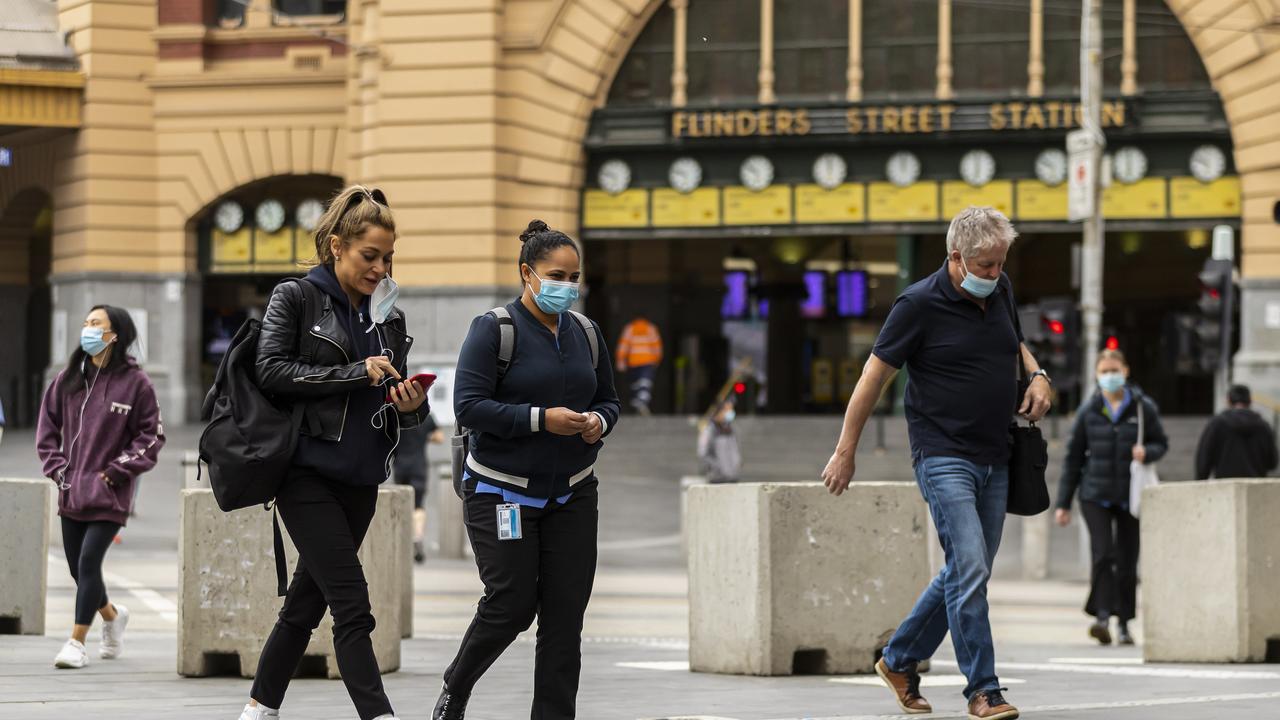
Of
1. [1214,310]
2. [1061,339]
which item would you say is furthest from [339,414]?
[1214,310]

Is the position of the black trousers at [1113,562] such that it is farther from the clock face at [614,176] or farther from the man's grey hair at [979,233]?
the clock face at [614,176]

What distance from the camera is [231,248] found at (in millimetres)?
34031

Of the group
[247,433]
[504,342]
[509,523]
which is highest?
[504,342]

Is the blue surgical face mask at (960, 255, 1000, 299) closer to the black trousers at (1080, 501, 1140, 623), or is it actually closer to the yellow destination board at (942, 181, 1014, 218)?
the black trousers at (1080, 501, 1140, 623)

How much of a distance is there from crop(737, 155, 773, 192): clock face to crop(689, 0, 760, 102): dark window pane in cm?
96

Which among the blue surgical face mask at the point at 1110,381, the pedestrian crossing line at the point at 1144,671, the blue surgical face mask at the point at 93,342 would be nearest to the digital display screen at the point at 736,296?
the blue surgical face mask at the point at 1110,381

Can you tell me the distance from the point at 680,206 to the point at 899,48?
4.19 metres

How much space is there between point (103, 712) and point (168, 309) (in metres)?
26.4

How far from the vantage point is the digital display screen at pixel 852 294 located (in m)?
40.1

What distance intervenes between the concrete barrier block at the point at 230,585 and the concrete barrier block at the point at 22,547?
2.46m

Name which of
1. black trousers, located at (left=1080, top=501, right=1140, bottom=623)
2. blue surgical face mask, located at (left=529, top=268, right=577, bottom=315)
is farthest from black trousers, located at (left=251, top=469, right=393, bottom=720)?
black trousers, located at (left=1080, top=501, right=1140, bottom=623)

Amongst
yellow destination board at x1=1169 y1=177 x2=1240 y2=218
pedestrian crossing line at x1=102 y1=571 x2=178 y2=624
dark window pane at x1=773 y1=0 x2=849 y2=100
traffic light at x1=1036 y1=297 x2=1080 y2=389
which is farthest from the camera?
dark window pane at x1=773 y1=0 x2=849 y2=100

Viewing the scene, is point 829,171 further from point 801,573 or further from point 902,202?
point 801,573

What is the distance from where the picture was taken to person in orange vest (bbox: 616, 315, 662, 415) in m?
35.2
